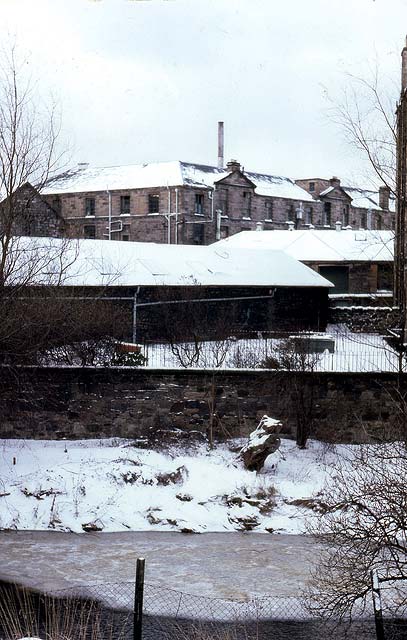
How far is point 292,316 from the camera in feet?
105

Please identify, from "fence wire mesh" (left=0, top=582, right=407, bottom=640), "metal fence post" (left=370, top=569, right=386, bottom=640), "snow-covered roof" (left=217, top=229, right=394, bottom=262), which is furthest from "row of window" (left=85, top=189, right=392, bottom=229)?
"metal fence post" (left=370, top=569, right=386, bottom=640)

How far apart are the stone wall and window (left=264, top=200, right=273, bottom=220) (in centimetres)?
3635

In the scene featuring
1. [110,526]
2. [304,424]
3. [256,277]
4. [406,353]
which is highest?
[256,277]

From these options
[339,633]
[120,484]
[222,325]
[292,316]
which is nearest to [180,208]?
[292,316]

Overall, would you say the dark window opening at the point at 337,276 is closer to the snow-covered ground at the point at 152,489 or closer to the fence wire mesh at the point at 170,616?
the snow-covered ground at the point at 152,489

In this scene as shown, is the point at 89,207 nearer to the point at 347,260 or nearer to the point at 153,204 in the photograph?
the point at 153,204

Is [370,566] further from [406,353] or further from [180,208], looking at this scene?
[180,208]

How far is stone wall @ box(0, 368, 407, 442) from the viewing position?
19531 millimetres

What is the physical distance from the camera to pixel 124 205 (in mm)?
50031

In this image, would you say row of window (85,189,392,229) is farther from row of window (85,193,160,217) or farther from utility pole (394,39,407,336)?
utility pole (394,39,407,336)

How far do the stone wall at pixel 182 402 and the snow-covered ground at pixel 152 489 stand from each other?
2.63 ft

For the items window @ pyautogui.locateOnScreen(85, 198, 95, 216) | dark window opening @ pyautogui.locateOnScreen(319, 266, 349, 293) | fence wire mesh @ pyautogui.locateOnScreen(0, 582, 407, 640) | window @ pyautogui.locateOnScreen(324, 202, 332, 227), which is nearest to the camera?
fence wire mesh @ pyautogui.locateOnScreen(0, 582, 407, 640)

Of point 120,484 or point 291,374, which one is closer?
point 120,484

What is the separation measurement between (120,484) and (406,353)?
24.6ft
